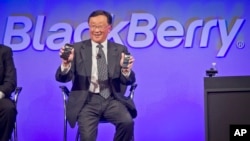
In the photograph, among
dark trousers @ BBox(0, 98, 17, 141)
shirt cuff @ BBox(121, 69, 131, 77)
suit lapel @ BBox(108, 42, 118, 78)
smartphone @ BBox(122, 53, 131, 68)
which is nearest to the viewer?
dark trousers @ BBox(0, 98, 17, 141)

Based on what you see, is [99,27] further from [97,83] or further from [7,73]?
[7,73]

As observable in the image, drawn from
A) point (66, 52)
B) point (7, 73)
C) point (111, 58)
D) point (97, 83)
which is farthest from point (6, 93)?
point (111, 58)

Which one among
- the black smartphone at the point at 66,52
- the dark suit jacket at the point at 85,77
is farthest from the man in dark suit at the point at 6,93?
Answer: the black smartphone at the point at 66,52

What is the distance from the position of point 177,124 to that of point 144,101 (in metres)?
0.45

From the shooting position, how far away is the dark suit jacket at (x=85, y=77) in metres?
4.14

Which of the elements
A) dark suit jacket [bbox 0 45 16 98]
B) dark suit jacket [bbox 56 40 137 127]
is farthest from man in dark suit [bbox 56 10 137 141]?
dark suit jacket [bbox 0 45 16 98]

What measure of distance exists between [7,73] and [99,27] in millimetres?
938

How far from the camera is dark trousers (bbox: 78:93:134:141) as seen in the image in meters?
3.99

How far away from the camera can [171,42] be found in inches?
208

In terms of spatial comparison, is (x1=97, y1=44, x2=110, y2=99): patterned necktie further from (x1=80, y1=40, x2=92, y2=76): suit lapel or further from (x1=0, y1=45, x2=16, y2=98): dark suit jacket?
(x1=0, y1=45, x2=16, y2=98): dark suit jacket

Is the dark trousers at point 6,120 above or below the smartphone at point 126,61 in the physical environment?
below

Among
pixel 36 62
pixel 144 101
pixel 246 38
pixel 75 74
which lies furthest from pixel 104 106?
pixel 246 38

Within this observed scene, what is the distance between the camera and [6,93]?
161 inches

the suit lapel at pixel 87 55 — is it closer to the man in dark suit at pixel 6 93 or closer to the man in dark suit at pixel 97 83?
the man in dark suit at pixel 97 83
